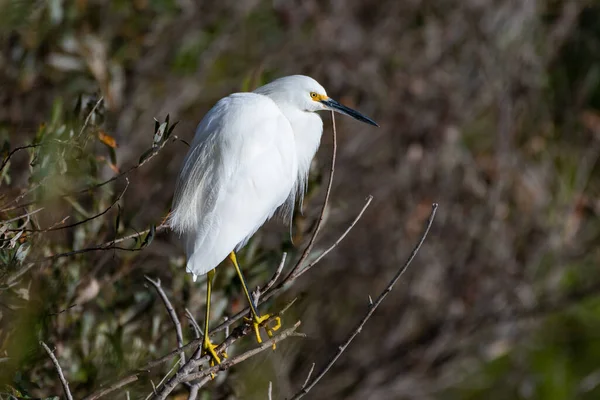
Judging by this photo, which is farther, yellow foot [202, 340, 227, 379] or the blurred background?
the blurred background

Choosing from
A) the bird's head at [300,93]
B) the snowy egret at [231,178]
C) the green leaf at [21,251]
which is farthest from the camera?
the bird's head at [300,93]

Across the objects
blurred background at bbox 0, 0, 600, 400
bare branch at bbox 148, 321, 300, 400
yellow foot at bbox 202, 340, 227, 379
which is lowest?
blurred background at bbox 0, 0, 600, 400

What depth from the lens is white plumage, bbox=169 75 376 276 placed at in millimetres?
2074

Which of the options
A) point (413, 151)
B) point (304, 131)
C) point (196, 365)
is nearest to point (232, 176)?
point (304, 131)

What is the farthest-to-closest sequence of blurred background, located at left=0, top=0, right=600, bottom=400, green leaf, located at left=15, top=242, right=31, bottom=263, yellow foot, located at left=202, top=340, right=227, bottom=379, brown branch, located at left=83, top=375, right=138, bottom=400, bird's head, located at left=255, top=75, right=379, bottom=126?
1. blurred background, located at left=0, top=0, right=600, bottom=400
2. bird's head, located at left=255, top=75, right=379, bottom=126
3. yellow foot, located at left=202, top=340, right=227, bottom=379
4. green leaf, located at left=15, top=242, right=31, bottom=263
5. brown branch, located at left=83, top=375, right=138, bottom=400

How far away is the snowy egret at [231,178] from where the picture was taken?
2.07m

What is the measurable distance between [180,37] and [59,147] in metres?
2.21

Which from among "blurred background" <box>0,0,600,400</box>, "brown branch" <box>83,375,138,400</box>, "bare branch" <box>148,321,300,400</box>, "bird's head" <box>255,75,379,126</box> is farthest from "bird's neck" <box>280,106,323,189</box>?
"blurred background" <box>0,0,600,400</box>

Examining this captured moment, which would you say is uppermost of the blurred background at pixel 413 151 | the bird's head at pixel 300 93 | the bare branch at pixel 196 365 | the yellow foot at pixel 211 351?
the bird's head at pixel 300 93

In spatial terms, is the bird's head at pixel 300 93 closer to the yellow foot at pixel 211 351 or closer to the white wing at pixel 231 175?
the white wing at pixel 231 175

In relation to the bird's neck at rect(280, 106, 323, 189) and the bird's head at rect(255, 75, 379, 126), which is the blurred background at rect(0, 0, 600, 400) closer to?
the bird's neck at rect(280, 106, 323, 189)

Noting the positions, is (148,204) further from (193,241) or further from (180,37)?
(193,241)

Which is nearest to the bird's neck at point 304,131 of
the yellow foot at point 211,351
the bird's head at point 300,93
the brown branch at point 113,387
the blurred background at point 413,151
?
the bird's head at point 300,93

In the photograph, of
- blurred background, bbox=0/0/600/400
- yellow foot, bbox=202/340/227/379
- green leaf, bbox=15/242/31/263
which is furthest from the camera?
blurred background, bbox=0/0/600/400
